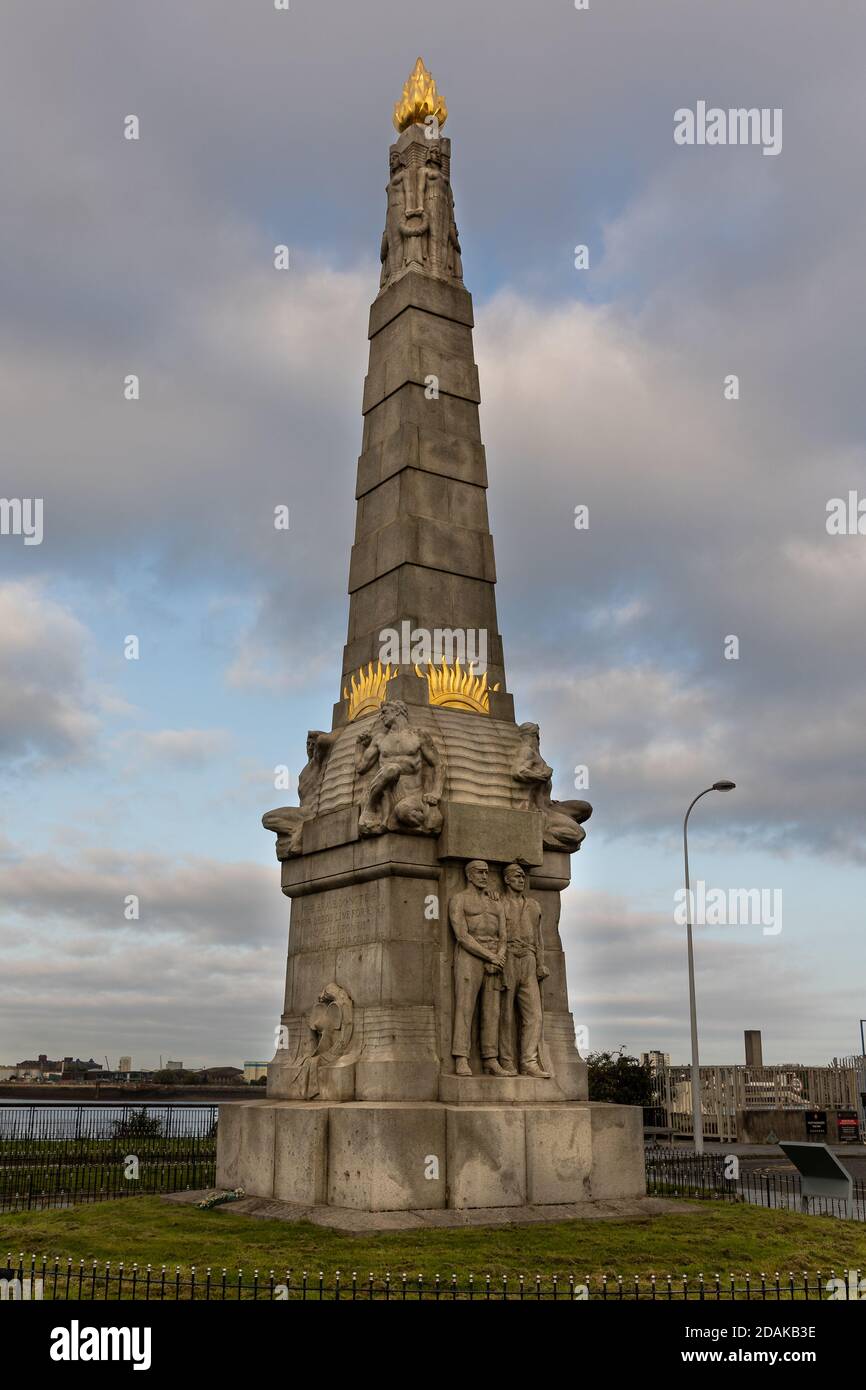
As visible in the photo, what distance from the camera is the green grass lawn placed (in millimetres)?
11211

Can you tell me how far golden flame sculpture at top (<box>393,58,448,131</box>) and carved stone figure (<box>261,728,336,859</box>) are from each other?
11.3 m

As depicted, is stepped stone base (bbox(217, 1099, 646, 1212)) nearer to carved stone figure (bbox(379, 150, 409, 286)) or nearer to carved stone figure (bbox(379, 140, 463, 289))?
carved stone figure (bbox(379, 140, 463, 289))

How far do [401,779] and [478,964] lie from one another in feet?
8.38

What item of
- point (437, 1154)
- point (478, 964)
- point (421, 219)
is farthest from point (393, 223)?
point (437, 1154)

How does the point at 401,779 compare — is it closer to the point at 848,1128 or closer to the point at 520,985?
the point at 520,985

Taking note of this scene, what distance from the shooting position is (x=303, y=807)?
18.5m

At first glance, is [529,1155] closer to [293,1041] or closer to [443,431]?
[293,1041]

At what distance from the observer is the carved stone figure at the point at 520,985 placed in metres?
15.9

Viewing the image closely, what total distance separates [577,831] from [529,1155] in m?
4.59

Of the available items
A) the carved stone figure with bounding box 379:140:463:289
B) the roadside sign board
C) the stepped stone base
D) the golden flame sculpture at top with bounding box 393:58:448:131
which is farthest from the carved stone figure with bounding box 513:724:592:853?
the roadside sign board

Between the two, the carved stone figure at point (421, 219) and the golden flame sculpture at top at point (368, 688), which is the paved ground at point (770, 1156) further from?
the carved stone figure at point (421, 219)

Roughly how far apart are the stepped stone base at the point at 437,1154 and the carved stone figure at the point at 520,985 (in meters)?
0.63

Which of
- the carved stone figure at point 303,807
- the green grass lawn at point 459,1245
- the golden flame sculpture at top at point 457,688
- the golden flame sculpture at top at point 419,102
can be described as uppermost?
the golden flame sculpture at top at point 419,102

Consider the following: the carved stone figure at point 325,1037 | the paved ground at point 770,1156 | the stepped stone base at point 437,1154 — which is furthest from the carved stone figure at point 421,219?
the paved ground at point 770,1156
